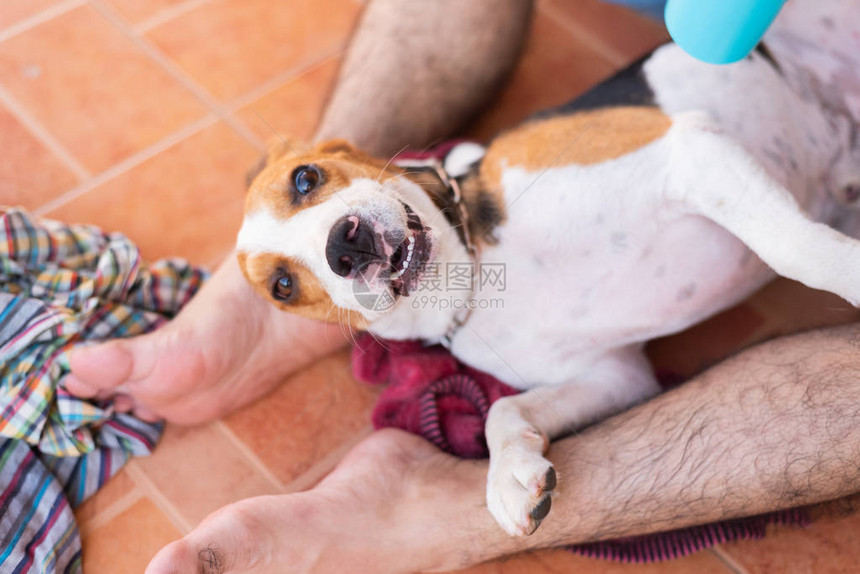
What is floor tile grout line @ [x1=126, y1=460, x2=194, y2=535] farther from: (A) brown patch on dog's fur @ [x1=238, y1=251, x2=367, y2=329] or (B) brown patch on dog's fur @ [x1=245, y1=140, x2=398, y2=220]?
(B) brown patch on dog's fur @ [x1=245, y1=140, x2=398, y2=220]

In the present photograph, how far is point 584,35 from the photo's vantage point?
9.93ft

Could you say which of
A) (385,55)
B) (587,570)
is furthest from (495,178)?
(587,570)

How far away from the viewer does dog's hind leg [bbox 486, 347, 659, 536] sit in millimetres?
1594

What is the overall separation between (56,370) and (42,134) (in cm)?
115

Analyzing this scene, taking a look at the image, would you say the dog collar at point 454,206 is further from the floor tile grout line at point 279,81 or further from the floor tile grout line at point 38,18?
the floor tile grout line at point 38,18

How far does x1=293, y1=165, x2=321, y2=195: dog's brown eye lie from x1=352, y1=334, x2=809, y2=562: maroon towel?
48cm

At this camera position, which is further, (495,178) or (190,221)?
(190,221)

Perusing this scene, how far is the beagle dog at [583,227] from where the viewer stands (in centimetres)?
167

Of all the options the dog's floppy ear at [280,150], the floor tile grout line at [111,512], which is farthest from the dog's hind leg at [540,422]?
the floor tile grout line at [111,512]

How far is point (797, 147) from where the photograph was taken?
2006 millimetres

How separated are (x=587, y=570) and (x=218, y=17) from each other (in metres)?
2.52

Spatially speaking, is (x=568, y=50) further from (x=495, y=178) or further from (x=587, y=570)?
(x=587, y=570)

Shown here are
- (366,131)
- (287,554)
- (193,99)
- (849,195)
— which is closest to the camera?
(287,554)

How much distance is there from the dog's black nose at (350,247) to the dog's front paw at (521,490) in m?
0.54
